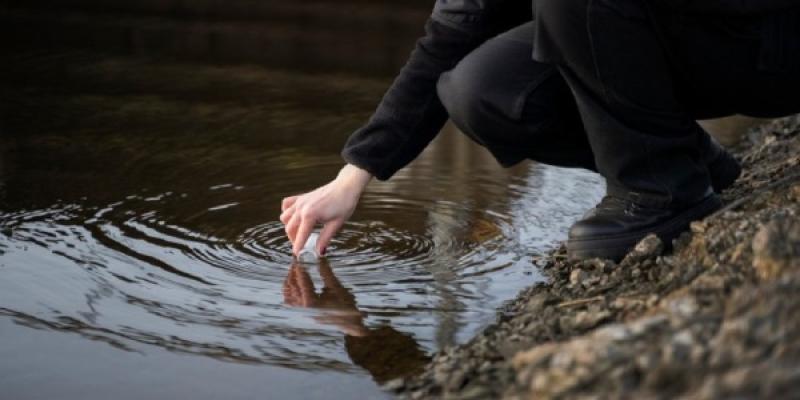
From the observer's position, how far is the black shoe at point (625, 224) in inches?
88.3

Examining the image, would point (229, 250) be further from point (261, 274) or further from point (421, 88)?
point (421, 88)

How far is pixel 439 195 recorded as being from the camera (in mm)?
3086

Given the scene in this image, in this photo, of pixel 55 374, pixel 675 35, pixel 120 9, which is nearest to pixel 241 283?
pixel 55 374

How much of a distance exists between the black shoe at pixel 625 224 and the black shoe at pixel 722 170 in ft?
0.83

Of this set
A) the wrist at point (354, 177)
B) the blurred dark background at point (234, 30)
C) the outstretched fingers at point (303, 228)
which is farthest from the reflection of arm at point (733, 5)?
the blurred dark background at point (234, 30)

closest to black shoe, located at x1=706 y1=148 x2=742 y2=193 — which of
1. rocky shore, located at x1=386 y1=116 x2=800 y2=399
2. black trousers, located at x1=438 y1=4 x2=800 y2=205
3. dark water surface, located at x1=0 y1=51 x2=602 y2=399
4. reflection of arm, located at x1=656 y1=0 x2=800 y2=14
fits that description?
rocky shore, located at x1=386 y1=116 x2=800 y2=399

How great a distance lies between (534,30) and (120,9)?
419 centimetres

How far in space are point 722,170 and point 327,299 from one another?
2.98 ft

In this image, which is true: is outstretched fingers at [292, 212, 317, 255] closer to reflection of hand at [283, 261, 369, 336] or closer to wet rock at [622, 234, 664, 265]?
reflection of hand at [283, 261, 369, 336]

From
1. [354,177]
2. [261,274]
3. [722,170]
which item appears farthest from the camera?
[722,170]

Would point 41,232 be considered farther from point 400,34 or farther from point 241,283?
point 400,34

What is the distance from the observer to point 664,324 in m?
1.51

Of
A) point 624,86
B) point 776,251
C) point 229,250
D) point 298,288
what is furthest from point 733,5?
point 229,250

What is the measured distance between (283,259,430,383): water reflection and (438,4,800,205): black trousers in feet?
1.39
